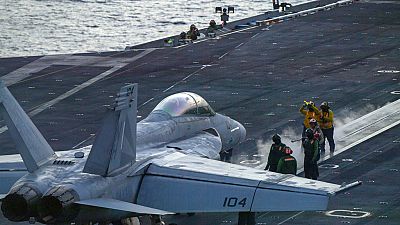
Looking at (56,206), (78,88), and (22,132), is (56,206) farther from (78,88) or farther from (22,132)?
(78,88)

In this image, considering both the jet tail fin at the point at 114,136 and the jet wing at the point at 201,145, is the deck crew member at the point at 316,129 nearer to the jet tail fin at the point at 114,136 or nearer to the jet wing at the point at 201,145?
the jet wing at the point at 201,145

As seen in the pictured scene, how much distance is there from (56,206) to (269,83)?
108 feet

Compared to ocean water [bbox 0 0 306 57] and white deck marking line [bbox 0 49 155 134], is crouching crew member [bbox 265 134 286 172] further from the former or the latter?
ocean water [bbox 0 0 306 57]

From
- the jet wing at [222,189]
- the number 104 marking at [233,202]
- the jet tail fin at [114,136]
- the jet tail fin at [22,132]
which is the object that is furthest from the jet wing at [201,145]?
the jet tail fin at [22,132]

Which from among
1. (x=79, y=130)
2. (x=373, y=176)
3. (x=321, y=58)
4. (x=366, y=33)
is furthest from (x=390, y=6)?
(x=373, y=176)

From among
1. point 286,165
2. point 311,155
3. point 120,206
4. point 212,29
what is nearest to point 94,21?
point 212,29

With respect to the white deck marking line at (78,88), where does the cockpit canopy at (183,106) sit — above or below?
above

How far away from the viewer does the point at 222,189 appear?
1368 inches

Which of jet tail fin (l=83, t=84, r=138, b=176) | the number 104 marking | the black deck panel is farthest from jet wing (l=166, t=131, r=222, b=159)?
the black deck panel

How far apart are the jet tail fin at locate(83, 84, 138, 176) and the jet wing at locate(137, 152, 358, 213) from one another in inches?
62.4

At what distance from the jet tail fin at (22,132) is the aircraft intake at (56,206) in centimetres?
167

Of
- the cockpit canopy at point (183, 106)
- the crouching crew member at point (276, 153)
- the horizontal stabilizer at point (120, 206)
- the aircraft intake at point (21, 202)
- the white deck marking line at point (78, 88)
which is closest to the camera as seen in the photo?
the aircraft intake at point (21, 202)

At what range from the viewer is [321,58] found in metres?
71.8

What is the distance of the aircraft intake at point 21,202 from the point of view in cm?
3288
